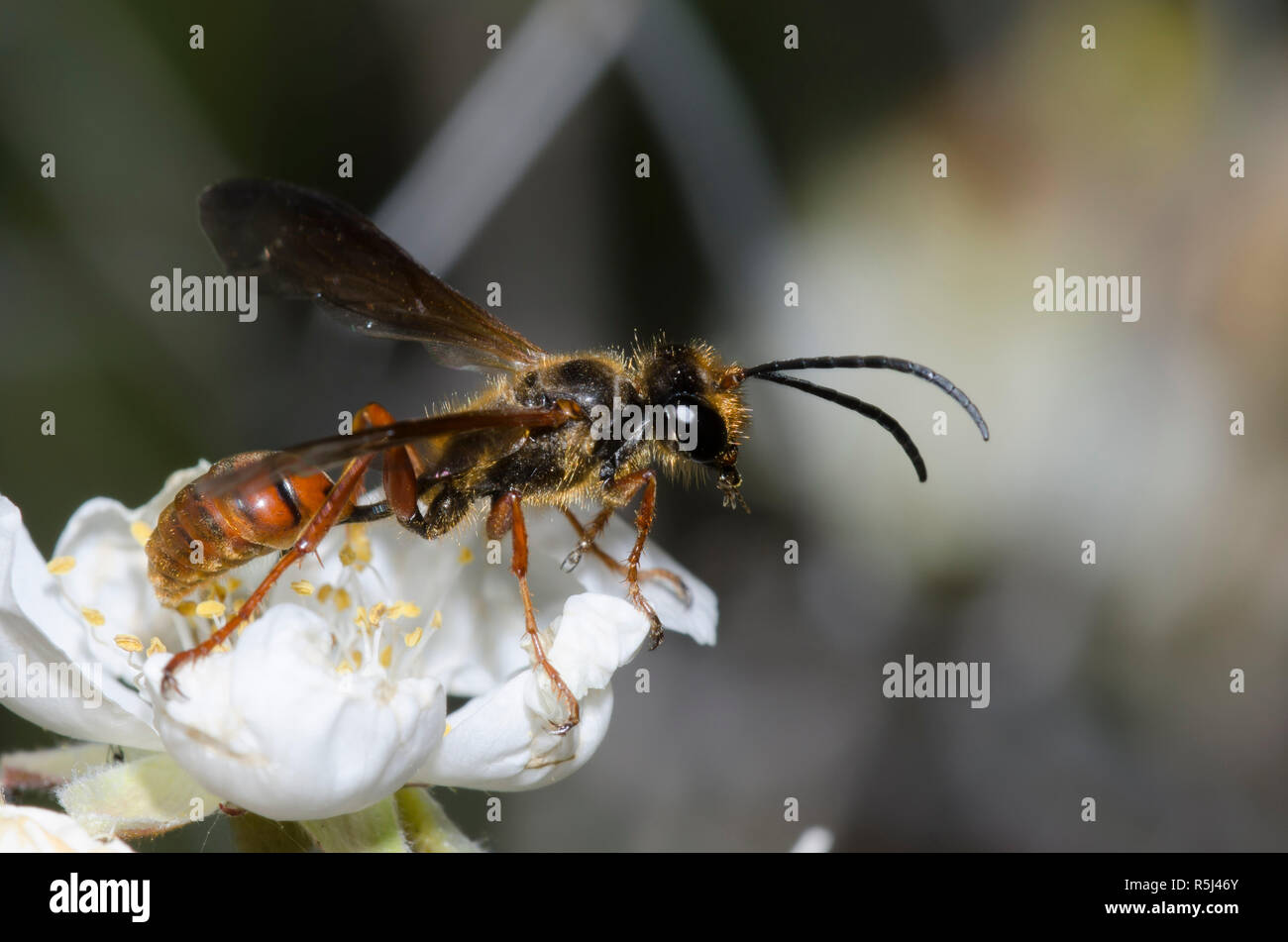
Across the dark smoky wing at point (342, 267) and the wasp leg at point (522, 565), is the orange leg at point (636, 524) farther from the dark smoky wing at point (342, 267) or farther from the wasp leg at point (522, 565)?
the dark smoky wing at point (342, 267)

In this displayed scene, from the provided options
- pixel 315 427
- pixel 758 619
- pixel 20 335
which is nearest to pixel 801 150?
pixel 758 619

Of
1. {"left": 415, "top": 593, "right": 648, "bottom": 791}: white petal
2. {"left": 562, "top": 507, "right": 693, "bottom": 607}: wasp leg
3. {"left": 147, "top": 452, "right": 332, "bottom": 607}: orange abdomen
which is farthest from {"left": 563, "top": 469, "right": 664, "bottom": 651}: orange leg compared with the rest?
{"left": 147, "top": 452, "right": 332, "bottom": 607}: orange abdomen

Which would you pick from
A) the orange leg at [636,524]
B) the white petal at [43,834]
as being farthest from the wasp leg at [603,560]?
the white petal at [43,834]

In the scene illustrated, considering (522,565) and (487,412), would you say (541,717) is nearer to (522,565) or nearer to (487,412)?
(522,565)

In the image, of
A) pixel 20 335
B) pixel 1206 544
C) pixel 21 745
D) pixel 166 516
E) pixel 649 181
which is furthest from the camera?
pixel 649 181

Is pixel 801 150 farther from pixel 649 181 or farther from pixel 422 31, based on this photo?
pixel 422 31

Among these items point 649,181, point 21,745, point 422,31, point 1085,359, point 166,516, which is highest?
point 422,31
